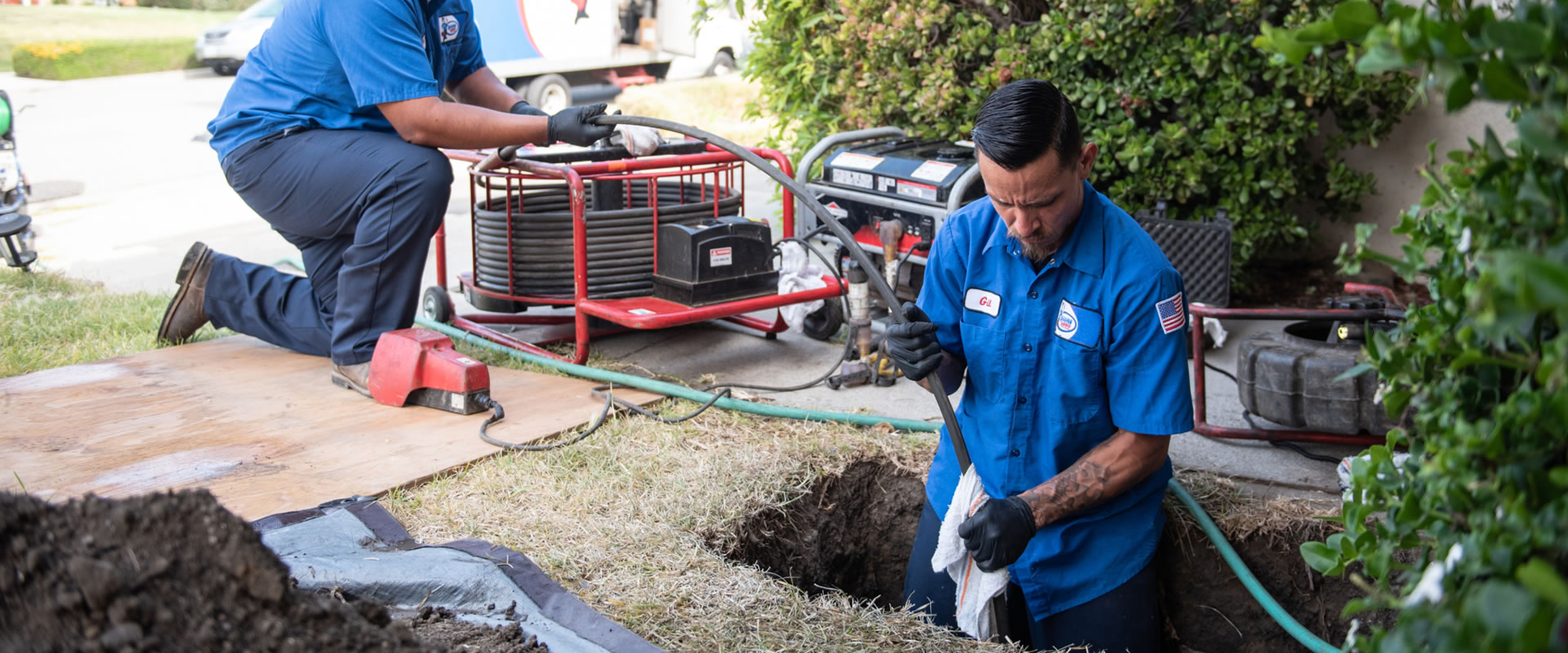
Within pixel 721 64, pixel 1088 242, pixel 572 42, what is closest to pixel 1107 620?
pixel 1088 242

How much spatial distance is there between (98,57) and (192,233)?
1265 cm

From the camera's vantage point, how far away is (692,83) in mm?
15164

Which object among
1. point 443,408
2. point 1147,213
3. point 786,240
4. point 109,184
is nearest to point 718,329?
point 786,240

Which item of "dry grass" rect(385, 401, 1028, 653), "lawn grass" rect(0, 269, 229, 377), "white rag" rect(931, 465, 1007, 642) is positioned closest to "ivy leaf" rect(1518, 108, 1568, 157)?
"dry grass" rect(385, 401, 1028, 653)

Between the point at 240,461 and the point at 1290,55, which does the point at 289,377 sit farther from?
the point at 1290,55

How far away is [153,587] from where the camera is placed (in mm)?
1325

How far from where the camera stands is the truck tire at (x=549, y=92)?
42.3 feet

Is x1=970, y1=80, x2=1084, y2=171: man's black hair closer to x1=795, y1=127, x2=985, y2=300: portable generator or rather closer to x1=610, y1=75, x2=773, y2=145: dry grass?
x1=795, y1=127, x2=985, y2=300: portable generator

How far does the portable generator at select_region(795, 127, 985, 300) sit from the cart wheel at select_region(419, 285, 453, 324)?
144 cm

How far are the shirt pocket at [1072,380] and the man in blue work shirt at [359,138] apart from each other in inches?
59.4

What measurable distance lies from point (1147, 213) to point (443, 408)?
2.83 meters

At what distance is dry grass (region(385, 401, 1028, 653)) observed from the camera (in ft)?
7.04

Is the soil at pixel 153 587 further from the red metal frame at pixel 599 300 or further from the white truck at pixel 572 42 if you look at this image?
the white truck at pixel 572 42

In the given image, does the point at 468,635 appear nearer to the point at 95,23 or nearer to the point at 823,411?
the point at 823,411
